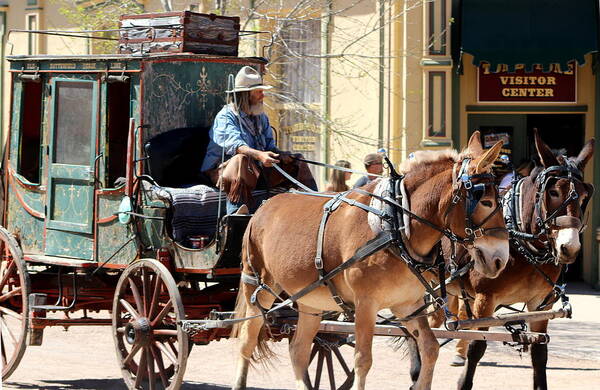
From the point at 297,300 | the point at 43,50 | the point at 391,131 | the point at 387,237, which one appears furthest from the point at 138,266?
the point at 43,50

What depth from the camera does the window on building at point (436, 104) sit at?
52.7 ft

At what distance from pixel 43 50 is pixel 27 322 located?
39.4 ft

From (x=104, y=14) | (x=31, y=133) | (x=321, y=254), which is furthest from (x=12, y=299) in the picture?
(x=104, y=14)

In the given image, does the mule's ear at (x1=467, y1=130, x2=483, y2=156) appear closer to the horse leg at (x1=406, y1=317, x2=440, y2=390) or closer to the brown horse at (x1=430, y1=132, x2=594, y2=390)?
the horse leg at (x1=406, y1=317, x2=440, y2=390)

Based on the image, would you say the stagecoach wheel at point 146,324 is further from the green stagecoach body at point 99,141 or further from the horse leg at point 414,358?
the horse leg at point 414,358

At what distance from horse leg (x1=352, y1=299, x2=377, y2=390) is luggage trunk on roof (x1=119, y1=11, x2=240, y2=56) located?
3088 mm

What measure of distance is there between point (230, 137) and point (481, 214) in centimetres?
245

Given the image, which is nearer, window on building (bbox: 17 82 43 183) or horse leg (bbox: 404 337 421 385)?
horse leg (bbox: 404 337 421 385)

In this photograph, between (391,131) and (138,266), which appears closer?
(138,266)

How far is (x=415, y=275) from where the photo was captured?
696cm

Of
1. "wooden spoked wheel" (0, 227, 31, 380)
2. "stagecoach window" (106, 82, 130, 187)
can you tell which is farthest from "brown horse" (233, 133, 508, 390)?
"wooden spoked wheel" (0, 227, 31, 380)

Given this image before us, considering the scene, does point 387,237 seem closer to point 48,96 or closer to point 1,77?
point 48,96

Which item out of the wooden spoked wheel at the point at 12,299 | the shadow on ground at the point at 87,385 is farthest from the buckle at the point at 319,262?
the wooden spoked wheel at the point at 12,299

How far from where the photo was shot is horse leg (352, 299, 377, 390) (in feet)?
22.8
